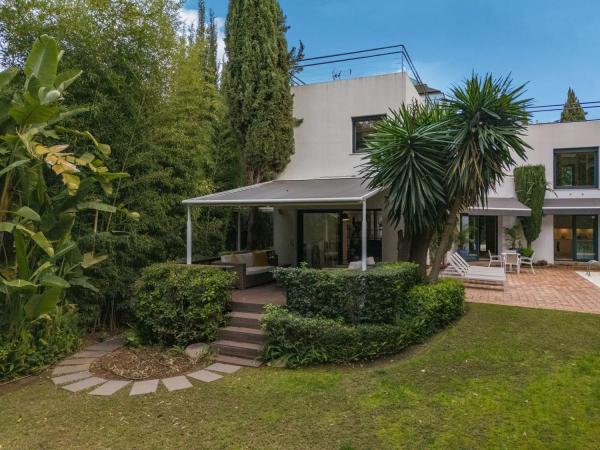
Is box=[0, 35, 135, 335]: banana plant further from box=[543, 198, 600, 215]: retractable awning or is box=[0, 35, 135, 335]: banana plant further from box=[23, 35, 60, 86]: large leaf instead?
box=[543, 198, 600, 215]: retractable awning

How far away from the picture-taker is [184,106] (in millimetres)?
11641

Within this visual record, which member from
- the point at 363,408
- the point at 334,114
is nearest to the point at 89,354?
the point at 363,408

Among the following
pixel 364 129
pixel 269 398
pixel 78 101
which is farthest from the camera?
pixel 364 129

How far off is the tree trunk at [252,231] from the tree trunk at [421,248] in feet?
26.1

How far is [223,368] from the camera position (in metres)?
8.35

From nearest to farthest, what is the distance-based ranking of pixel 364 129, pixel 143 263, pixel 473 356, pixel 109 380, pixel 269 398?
pixel 269 398, pixel 109 380, pixel 473 356, pixel 143 263, pixel 364 129

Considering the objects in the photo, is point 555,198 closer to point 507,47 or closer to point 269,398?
point 507,47

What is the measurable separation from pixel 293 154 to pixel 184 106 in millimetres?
5425

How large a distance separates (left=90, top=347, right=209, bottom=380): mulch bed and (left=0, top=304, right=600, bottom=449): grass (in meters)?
0.98

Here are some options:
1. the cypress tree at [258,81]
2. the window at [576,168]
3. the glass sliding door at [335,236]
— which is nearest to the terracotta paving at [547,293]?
the glass sliding door at [335,236]

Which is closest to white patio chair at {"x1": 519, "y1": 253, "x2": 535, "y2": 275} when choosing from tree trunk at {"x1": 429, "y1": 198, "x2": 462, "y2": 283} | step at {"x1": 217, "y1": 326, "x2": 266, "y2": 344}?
tree trunk at {"x1": 429, "y1": 198, "x2": 462, "y2": 283}

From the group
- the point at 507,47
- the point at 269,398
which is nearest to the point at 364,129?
the point at 269,398

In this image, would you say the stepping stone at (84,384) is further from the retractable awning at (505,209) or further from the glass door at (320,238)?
the retractable awning at (505,209)

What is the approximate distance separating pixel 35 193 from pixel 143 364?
4.23m
